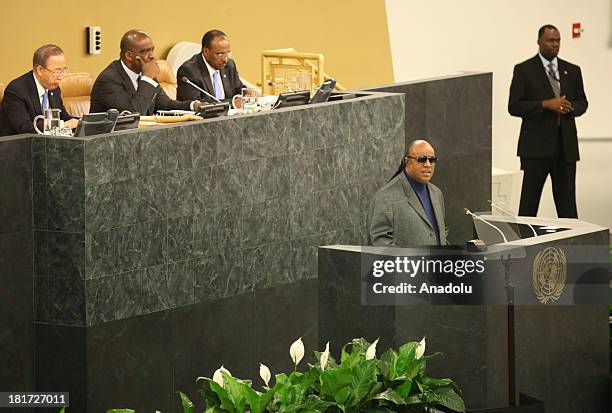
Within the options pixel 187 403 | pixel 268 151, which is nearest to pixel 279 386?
pixel 187 403

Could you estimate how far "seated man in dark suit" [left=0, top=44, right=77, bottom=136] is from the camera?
7.10 m

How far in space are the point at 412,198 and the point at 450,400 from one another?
1886 mm

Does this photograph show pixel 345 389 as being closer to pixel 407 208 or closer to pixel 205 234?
pixel 407 208

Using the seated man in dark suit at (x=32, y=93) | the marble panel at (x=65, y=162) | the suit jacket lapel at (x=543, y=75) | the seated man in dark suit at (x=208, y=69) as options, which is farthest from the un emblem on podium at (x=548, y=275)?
the suit jacket lapel at (x=543, y=75)

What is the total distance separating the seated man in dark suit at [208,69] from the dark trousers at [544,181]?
236 centimetres

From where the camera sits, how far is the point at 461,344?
5.36 metres

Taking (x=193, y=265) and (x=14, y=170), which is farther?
(x=193, y=265)

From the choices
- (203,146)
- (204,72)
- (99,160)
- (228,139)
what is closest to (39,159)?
(99,160)

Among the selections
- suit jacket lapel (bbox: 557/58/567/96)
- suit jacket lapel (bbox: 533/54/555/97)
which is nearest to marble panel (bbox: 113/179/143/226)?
suit jacket lapel (bbox: 533/54/555/97)

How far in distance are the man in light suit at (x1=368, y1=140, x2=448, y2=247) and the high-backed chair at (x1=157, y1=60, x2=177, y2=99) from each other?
4014mm

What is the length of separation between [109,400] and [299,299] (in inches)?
58.1

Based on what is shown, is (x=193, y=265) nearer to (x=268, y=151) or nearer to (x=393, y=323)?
(x=268, y=151)

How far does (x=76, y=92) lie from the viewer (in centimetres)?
970

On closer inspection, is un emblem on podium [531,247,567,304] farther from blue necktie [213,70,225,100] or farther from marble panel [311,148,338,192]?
blue necktie [213,70,225,100]
